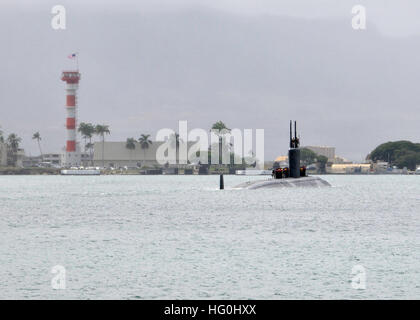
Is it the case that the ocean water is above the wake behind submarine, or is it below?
below

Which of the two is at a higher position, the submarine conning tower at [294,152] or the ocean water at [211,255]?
the submarine conning tower at [294,152]

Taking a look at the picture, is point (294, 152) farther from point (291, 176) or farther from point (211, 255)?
point (211, 255)

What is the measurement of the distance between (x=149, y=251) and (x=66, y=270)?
19.8 feet

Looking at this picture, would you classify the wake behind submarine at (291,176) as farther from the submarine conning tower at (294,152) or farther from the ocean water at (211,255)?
the ocean water at (211,255)

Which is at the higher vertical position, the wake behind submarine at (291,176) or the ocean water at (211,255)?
the wake behind submarine at (291,176)

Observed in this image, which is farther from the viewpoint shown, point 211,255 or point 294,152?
point 294,152

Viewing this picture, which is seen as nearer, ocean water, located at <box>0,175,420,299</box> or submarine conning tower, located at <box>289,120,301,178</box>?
ocean water, located at <box>0,175,420,299</box>

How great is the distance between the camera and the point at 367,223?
44219mm

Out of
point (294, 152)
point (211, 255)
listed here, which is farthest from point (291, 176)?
point (211, 255)

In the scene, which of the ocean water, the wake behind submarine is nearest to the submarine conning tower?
the wake behind submarine

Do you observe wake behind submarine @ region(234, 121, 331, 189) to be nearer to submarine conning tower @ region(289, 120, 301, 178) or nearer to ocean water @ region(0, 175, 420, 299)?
submarine conning tower @ region(289, 120, 301, 178)

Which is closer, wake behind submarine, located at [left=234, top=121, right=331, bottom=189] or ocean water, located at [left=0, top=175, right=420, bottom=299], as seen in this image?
ocean water, located at [left=0, top=175, right=420, bottom=299]

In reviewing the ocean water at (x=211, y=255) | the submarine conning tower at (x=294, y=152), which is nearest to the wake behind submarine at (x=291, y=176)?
the submarine conning tower at (x=294, y=152)

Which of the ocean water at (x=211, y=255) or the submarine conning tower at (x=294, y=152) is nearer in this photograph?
the ocean water at (x=211, y=255)
